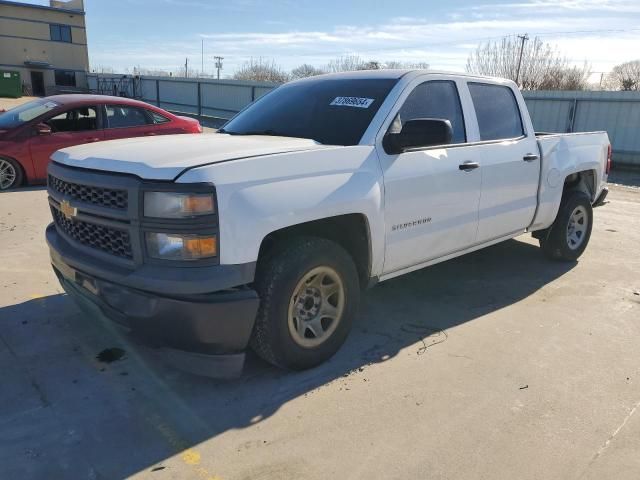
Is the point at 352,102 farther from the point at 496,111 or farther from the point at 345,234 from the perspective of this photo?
the point at 496,111

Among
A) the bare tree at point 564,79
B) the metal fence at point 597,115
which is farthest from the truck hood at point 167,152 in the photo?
the bare tree at point 564,79

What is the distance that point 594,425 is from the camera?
3027mm

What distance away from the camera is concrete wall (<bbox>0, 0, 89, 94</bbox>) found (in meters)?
47.1

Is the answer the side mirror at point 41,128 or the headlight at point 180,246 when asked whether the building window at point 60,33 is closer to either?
the side mirror at point 41,128

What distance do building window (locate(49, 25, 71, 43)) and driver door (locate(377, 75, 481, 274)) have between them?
5426 cm

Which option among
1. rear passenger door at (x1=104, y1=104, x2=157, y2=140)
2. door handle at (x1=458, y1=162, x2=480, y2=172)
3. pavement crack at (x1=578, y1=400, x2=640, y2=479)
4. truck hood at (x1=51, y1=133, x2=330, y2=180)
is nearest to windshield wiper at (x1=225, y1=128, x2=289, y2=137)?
truck hood at (x1=51, y1=133, x2=330, y2=180)

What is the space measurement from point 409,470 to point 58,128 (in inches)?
333

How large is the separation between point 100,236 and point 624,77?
45306 mm

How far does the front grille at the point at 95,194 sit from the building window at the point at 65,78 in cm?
5289

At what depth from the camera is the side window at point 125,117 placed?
30.1 ft

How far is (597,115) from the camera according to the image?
1496cm

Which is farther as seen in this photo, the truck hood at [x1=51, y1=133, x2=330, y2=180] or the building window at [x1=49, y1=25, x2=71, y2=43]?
the building window at [x1=49, y1=25, x2=71, y2=43]

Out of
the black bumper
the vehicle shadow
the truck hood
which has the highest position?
the truck hood

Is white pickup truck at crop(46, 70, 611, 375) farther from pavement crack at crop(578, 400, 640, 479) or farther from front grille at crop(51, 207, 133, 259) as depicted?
pavement crack at crop(578, 400, 640, 479)
